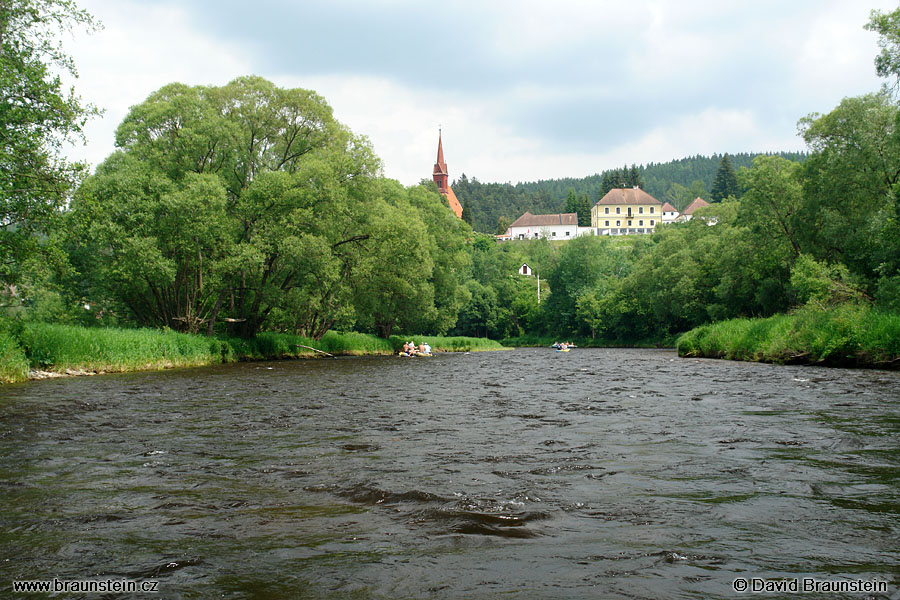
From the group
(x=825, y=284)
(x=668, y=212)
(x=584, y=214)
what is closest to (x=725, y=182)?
(x=668, y=212)

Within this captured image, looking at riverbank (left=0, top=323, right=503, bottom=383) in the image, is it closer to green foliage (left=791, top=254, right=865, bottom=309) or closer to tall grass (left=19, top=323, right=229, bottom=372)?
tall grass (left=19, top=323, right=229, bottom=372)

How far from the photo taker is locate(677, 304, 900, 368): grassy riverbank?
19.7m

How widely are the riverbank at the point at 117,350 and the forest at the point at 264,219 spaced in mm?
757

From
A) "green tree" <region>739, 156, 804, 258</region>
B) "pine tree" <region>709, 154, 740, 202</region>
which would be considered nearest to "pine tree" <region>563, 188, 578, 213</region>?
"pine tree" <region>709, 154, 740, 202</region>

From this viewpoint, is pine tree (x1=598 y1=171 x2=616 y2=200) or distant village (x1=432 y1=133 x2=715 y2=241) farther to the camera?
pine tree (x1=598 y1=171 x2=616 y2=200)

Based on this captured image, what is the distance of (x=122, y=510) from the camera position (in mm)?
5141

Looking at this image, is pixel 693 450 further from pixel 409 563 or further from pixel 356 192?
pixel 356 192

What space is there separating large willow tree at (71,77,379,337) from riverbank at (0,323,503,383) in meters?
1.92

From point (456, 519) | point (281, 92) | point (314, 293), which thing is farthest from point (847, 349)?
point (281, 92)

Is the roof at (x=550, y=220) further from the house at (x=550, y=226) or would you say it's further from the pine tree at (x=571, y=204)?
the pine tree at (x=571, y=204)

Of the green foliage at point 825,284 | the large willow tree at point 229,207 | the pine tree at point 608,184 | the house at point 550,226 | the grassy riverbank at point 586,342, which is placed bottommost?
the grassy riverbank at point 586,342

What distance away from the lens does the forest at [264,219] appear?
1794 centimetres

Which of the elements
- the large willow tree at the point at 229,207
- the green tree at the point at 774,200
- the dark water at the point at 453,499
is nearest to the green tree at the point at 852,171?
the green tree at the point at 774,200

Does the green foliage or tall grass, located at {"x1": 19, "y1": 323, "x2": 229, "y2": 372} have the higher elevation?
the green foliage
